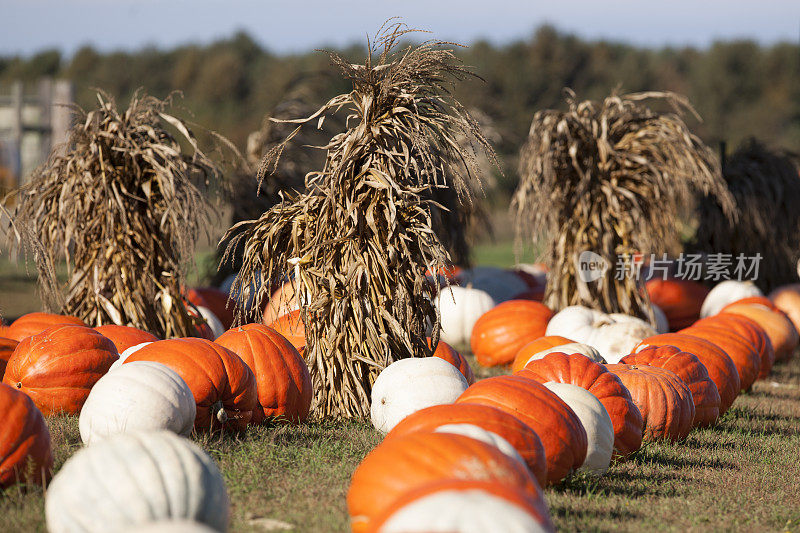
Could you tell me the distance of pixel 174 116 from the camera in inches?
288

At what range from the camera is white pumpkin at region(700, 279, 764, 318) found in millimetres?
9945

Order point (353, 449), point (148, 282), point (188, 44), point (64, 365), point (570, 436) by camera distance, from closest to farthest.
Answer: point (570, 436) < point (353, 449) < point (64, 365) < point (148, 282) < point (188, 44)

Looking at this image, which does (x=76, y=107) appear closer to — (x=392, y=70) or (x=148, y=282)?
(x=148, y=282)

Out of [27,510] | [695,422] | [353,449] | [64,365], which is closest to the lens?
[27,510]

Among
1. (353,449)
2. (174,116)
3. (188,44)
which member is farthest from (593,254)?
(188,44)

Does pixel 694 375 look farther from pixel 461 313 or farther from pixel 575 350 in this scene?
pixel 461 313

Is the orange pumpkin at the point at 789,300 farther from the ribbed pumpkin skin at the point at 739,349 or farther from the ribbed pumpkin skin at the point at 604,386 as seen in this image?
the ribbed pumpkin skin at the point at 604,386

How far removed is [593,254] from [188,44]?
200 feet

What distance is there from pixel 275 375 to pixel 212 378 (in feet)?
1.80

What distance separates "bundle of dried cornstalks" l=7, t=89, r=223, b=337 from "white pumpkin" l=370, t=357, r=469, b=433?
8.45 feet

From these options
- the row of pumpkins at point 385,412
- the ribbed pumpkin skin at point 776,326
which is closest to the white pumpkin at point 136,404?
the row of pumpkins at point 385,412

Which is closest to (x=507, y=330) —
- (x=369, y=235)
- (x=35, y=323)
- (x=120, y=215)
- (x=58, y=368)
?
(x=369, y=235)

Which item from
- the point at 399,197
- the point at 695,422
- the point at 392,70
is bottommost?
the point at 695,422

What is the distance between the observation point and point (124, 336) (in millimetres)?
5910
